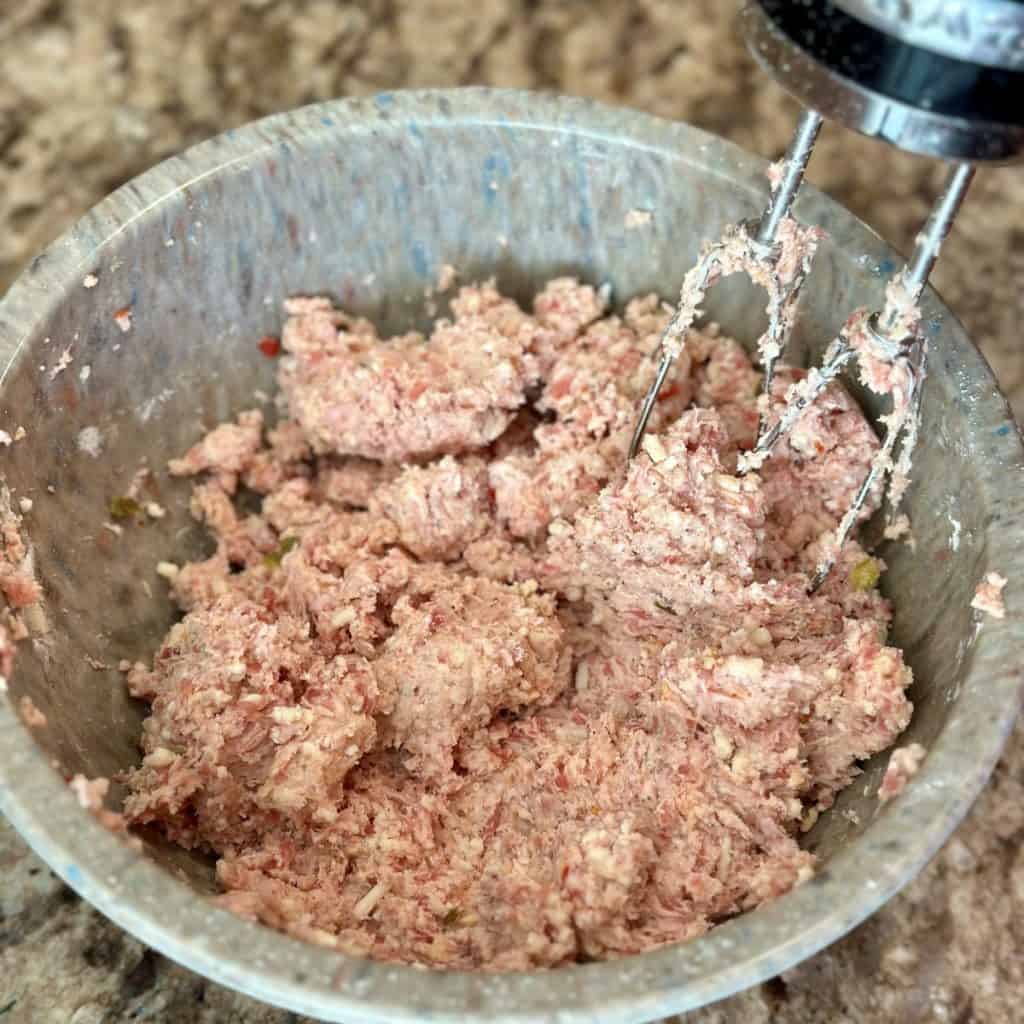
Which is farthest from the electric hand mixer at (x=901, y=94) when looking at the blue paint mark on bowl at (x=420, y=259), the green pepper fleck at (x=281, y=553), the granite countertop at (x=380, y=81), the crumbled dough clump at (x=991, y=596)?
the granite countertop at (x=380, y=81)

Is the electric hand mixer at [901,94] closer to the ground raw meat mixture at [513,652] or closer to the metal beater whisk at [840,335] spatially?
the metal beater whisk at [840,335]

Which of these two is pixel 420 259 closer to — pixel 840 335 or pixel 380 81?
pixel 840 335

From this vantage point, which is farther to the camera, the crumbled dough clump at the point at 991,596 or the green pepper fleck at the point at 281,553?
the green pepper fleck at the point at 281,553

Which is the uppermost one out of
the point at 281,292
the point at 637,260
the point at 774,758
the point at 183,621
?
the point at 637,260

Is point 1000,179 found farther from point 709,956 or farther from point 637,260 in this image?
point 709,956

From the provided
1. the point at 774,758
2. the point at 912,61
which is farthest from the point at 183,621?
the point at 912,61

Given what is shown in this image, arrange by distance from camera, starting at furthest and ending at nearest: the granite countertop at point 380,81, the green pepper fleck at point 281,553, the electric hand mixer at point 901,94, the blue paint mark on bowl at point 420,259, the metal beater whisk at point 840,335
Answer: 1. the granite countertop at point 380,81
2. the blue paint mark on bowl at point 420,259
3. the green pepper fleck at point 281,553
4. the metal beater whisk at point 840,335
5. the electric hand mixer at point 901,94

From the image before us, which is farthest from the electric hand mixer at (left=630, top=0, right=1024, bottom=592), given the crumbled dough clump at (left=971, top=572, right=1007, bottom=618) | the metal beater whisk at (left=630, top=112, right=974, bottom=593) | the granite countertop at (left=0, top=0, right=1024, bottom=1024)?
the granite countertop at (left=0, top=0, right=1024, bottom=1024)

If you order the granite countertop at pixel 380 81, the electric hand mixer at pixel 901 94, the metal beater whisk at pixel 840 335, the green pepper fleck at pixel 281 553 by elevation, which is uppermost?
the electric hand mixer at pixel 901 94
